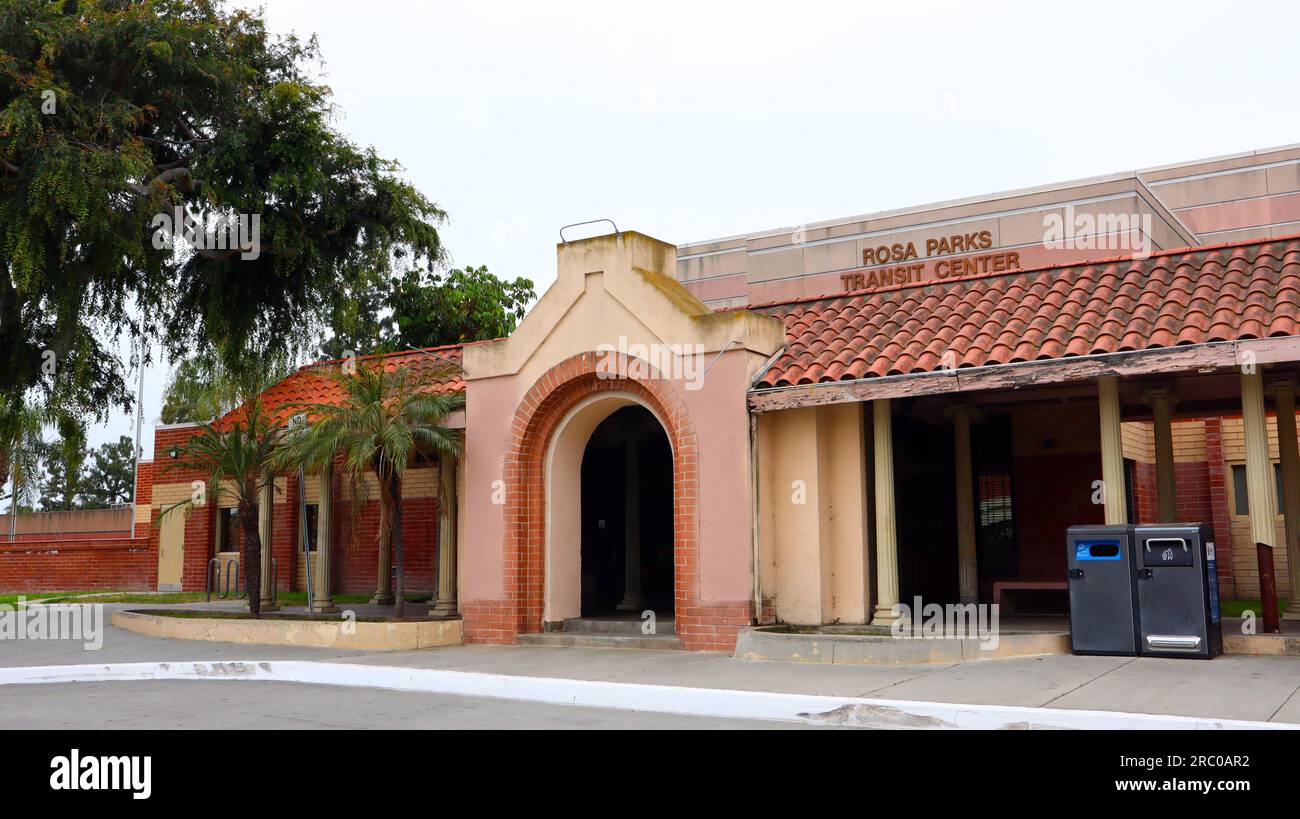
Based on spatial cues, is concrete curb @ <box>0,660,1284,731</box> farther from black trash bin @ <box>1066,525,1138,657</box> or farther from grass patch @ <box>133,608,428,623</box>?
black trash bin @ <box>1066,525,1138,657</box>

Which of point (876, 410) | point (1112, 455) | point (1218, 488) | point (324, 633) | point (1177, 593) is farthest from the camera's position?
point (1218, 488)

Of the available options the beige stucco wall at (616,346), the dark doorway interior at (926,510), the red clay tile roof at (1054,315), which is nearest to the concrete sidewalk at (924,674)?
the beige stucco wall at (616,346)

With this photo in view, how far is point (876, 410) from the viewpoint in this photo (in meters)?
13.1

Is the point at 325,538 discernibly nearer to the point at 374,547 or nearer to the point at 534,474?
the point at 534,474

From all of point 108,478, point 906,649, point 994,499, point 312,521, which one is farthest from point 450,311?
point 108,478

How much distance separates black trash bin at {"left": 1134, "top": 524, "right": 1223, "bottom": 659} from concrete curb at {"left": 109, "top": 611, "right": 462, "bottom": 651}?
820 cm

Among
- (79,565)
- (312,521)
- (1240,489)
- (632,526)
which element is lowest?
(79,565)

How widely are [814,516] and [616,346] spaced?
3.17 meters

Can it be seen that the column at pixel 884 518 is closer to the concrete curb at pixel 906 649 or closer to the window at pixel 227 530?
the concrete curb at pixel 906 649

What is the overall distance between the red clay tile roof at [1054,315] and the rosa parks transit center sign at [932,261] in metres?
5.17

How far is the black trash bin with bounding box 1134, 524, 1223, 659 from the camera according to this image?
10273 mm

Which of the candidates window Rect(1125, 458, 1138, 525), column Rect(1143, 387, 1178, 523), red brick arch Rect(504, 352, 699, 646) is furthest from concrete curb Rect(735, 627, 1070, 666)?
window Rect(1125, 458, 1138, 525)
